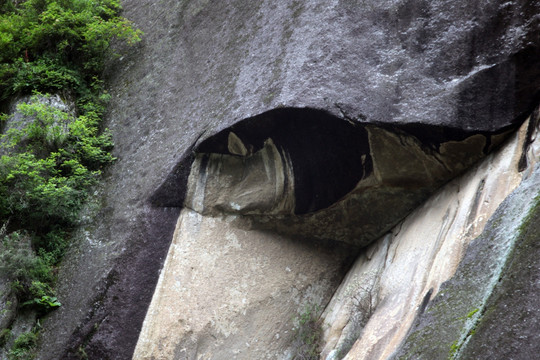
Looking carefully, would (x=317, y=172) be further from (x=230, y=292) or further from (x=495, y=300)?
(x=495, y=300)

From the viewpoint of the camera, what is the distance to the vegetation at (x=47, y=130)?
607cm

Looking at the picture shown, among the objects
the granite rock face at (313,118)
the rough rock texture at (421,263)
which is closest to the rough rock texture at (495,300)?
the rough rock texture at (421,263)

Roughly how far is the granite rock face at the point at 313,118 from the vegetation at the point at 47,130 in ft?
1.01

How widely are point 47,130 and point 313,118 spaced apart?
11.4 feet

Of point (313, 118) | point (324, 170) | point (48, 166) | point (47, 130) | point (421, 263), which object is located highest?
point (47, 130)

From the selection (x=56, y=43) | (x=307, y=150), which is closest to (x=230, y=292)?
(x=307, y=150)

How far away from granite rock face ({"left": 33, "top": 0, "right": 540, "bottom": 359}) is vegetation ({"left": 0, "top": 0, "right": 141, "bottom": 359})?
0.31 m

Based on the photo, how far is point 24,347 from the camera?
18.2ft

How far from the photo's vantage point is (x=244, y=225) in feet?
20.5

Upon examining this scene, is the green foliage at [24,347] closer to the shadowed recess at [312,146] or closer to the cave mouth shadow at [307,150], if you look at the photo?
the cave mouth shadow at [307,150]

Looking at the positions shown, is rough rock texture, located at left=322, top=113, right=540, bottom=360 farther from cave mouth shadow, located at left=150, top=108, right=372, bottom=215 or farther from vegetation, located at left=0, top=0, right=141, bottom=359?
vegetation, located at left=0, top=0, right=141, bottom=359

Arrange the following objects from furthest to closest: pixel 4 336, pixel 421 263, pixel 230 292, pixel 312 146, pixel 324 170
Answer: pixel 230 292 → pixel 324 170 → pixel 312 146 → pixel 4 336 → pixel 421 263

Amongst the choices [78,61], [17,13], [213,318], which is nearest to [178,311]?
[213,318]

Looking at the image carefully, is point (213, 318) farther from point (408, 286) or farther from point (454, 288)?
point (454, 288)
